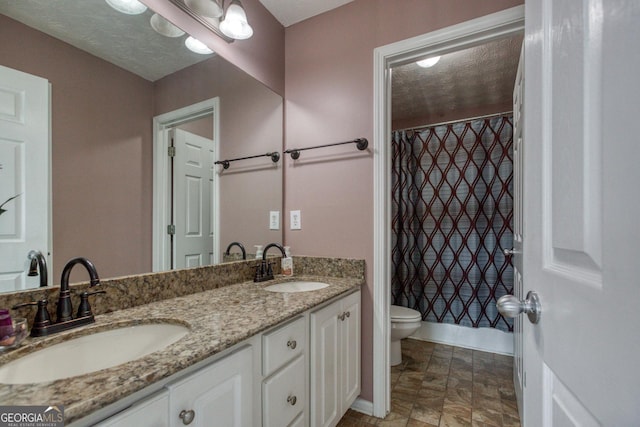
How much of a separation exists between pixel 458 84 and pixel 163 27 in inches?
91.0

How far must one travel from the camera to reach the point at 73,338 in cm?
81

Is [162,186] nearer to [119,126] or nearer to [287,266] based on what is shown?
[119,126]

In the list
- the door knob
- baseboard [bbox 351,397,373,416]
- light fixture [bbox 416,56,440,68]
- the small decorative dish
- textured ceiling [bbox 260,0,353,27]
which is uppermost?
textured ceiling [bbox 260,0,353,27]

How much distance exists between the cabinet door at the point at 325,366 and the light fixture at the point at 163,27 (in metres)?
1.39

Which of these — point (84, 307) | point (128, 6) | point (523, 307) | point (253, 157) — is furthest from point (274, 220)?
point (523, 307)

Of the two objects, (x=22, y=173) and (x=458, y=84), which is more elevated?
(x=458, y=84)

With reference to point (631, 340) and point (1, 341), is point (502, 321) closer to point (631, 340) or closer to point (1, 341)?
point (631, 340)

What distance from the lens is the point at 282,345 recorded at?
1028 millimetres

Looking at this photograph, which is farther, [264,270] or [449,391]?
[449,391]

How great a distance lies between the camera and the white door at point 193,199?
53.9 inches

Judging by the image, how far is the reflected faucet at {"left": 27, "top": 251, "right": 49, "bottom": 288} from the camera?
0.88 metres

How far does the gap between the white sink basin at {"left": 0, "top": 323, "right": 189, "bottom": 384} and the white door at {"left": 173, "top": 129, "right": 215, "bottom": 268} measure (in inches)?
15.8

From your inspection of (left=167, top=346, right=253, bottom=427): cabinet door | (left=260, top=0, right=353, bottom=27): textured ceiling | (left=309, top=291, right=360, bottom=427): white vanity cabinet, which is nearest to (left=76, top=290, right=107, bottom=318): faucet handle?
(left=167, top=346, right=253, bottom=427): cabinet door

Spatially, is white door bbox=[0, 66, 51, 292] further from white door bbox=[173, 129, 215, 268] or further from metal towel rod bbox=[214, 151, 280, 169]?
metal towel rod bbox=[214, 151, 280, 169]
